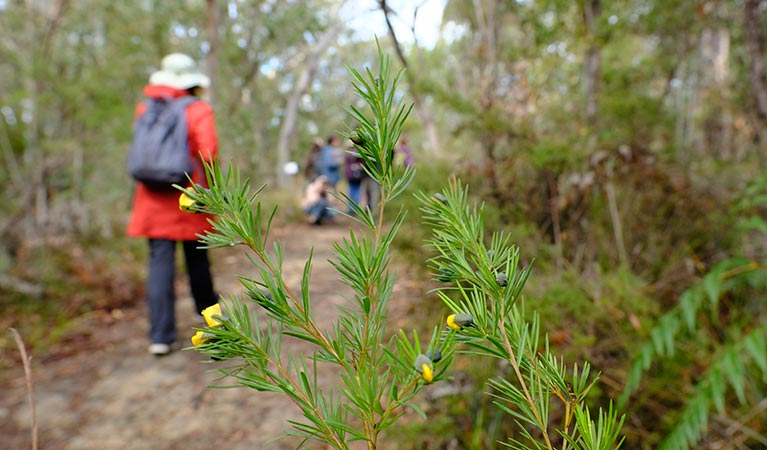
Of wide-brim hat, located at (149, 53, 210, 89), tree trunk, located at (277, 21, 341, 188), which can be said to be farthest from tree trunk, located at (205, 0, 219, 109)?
tree trunk, located at (277, 21, 341, 188)

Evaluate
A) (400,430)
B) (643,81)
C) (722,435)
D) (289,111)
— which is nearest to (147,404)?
(400,430)

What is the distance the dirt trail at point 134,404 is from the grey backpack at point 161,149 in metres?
0.80

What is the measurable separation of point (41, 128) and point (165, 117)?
12.0ft

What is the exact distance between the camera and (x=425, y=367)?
1.54 feet

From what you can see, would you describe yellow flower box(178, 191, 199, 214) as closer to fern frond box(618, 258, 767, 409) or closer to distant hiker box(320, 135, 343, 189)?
fern frond box(618, 258, 767, 409)

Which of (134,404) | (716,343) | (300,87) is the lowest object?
(134,404)

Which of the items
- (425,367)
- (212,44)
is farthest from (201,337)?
(212,44)

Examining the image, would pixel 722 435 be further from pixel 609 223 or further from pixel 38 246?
pixel 38 246

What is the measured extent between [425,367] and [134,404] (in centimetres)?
287

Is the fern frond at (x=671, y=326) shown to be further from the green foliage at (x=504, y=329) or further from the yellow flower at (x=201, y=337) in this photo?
the yellow flower at (x=201, y=337)

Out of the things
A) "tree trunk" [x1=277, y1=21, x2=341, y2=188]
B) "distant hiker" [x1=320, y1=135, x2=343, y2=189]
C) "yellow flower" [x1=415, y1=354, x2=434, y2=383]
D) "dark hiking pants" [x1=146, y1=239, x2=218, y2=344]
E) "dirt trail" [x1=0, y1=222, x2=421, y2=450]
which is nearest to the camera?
"yellow flower" [x1=415, y1=354, x2=434, y2=383]

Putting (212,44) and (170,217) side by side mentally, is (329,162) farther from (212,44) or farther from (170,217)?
(170,217)

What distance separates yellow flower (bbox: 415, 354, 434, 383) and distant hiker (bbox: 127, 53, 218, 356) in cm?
271

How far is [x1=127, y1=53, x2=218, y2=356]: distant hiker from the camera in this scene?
3.02 m
